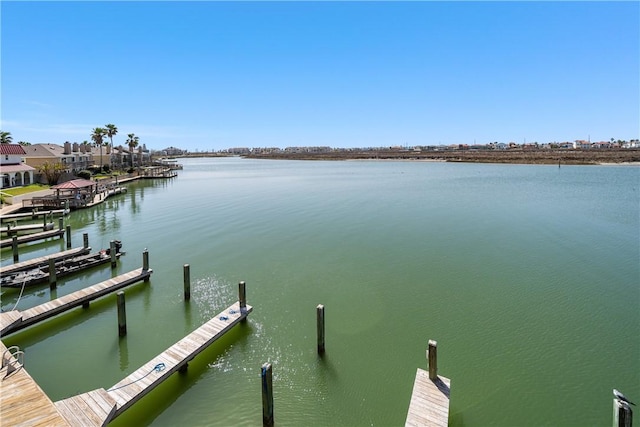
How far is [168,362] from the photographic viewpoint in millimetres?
9695

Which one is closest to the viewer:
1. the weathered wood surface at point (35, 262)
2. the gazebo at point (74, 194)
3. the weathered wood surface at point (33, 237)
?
the weathered wood surface at point (35, 262)

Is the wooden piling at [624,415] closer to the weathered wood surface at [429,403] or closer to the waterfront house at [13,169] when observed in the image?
the weathered wood surface at [429,403]

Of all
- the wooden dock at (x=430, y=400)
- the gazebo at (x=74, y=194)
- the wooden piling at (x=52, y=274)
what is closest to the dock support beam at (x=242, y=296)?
the wooden dock at (x=430, y=400)

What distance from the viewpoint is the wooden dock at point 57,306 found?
11.7 m

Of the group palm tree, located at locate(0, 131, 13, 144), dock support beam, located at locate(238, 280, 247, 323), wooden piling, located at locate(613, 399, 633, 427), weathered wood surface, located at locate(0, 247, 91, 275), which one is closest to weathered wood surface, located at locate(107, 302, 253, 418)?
dock support beam, located at locate(238, 280, 247, 323)

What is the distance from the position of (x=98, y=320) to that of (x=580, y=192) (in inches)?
2132

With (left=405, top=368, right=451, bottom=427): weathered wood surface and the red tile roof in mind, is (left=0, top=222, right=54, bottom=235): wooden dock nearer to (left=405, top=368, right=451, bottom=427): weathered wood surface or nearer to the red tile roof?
(left=405, top=368, right=451, bottom=427): weathered wood surface

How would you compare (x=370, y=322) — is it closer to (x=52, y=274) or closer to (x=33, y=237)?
(x=52, y=274)

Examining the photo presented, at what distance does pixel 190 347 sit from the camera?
409 inches

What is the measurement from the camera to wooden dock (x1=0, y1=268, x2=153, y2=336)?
11719 millimetres

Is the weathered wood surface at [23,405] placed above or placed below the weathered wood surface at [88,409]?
above

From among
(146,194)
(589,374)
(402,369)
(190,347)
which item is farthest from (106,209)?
(589,374)

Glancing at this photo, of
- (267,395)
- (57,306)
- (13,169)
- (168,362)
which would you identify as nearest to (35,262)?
(57,306)

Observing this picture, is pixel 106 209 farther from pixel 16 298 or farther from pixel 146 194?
pixel 16 298
